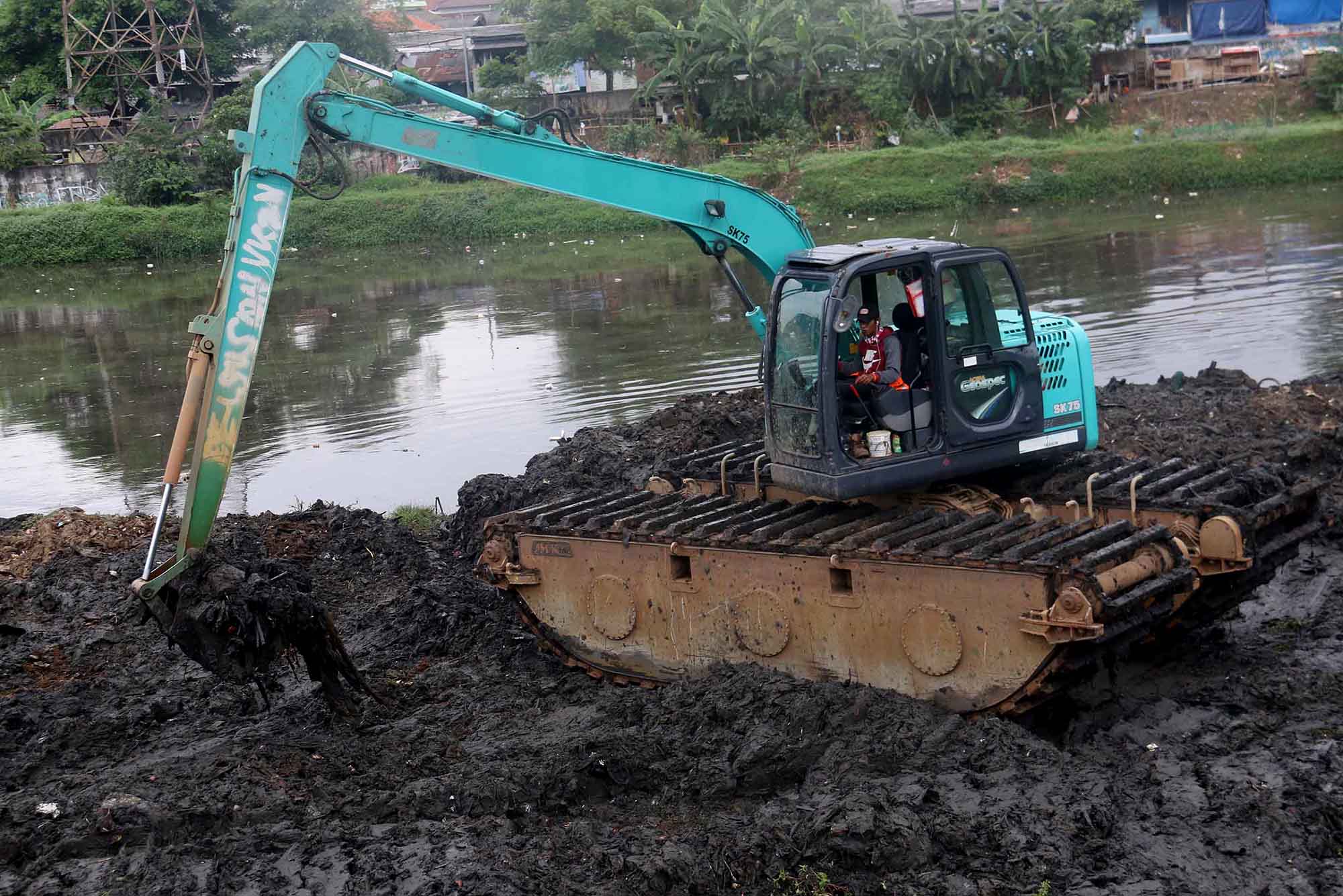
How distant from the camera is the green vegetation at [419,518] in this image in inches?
510

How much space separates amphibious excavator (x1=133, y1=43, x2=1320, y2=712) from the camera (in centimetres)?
766

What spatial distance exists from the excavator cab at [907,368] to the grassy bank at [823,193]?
95.9ft

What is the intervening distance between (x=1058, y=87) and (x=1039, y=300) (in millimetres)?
24721

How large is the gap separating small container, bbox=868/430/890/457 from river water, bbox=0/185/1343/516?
6.62 meters

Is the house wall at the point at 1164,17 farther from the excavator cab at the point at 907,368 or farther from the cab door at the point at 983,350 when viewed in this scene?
the excavator cab at the point at 907,368

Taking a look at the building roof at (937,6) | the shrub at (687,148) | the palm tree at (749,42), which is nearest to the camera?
the shrub at (687,148)

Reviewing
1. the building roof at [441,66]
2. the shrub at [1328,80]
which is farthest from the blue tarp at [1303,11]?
the building roof at [441,66]

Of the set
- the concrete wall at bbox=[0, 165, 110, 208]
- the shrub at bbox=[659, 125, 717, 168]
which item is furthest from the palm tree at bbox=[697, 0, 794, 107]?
the concrete wall at bbox=[0, 165, 110, 208]

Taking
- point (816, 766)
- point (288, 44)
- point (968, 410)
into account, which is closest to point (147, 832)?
point (816, 766)

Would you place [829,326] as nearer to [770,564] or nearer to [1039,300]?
[770,564]

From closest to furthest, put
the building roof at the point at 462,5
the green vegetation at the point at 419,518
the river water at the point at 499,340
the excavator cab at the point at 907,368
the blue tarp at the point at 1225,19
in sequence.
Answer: the excavator cab at the point at 907,368, the green vegetation at the point at 419,518, the river water at the point at 499,340, the blue tarp at the point at 1225,19, the building roof at the point at 462,5

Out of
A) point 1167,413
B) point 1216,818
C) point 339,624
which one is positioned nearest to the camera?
point 1216,818

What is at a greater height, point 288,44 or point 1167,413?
point 288,44

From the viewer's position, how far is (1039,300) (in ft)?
72.4
